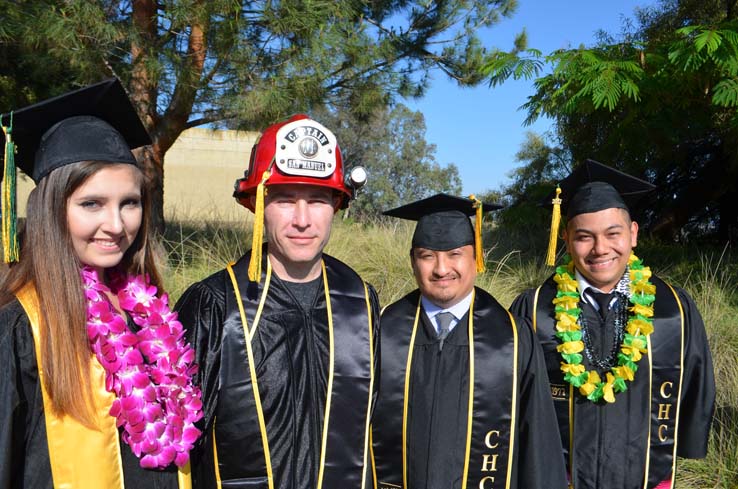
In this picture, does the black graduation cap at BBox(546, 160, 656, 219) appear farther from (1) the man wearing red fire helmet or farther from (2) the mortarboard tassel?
(2) the mortarboard tassel

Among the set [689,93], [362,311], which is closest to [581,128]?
[689,93]

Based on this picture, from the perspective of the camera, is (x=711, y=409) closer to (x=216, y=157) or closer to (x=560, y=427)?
(x=560, y=427)

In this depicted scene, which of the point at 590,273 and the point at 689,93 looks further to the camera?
the point at 689,93

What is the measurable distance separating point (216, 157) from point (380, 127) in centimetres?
947

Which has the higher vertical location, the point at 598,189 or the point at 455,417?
the point at 598,189

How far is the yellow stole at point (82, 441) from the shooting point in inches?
71.2

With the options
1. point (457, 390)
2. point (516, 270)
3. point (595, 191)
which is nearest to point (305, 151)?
point (457, 390)

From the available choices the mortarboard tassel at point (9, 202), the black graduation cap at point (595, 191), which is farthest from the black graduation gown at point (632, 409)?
the mortarboard tassel at point (9, 202)

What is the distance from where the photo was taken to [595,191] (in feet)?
9.75

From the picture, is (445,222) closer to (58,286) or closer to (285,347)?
(285,347)

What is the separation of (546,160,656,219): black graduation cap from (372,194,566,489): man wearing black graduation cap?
26.9 inches

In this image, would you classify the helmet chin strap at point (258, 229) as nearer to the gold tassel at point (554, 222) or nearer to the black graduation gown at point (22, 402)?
the black graduation gown at point (22, 402)

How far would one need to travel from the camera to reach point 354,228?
9.21 metres

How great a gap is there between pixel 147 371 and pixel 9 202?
0.75 metres
